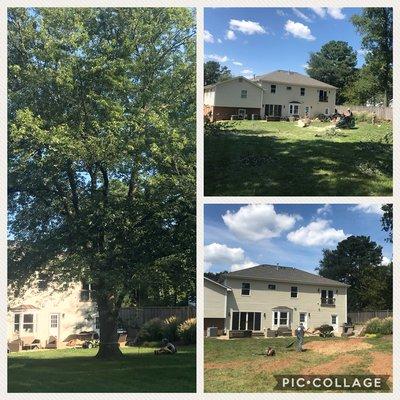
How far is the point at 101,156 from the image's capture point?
9.49 metres

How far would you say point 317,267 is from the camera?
8.98 metres

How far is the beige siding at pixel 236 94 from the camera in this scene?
9367 millimetres

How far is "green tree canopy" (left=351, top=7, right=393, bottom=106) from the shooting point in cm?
916

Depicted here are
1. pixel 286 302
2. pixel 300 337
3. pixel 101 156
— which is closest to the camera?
pixel 300 337

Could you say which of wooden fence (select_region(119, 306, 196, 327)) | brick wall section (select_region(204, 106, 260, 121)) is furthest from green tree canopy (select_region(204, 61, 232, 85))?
wooden fence (select_region(119, 306, 196, 327))

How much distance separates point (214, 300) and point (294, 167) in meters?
2.41

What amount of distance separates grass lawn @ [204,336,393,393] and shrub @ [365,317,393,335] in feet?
0.42

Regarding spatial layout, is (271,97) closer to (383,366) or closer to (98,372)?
(383,366)

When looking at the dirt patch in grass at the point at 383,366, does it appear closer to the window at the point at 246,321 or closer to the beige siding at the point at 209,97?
the window at the point at 246,321

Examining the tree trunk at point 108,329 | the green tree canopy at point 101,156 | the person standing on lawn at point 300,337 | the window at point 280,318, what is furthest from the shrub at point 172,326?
the person standing on lawn at point 300,337

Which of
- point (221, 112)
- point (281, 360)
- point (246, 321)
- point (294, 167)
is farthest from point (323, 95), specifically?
point (281, 360)

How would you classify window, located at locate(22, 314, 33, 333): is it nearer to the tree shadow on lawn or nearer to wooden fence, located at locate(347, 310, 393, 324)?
the tree shadow on lawn

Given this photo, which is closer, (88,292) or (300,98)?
(88,292)
